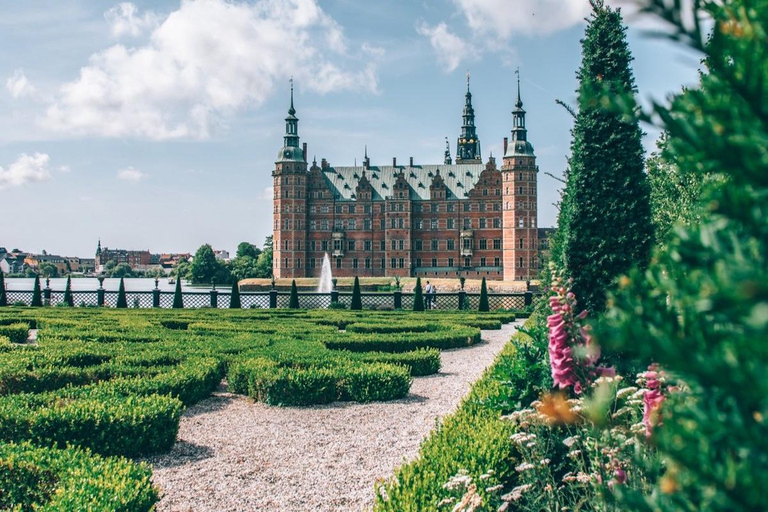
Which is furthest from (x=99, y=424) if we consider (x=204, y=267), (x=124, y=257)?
(x=124, y=257)

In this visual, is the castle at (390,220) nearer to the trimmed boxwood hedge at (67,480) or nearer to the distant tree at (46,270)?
the distant tree at (46,270)

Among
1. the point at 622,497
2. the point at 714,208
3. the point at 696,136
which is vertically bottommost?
the point at 622,497

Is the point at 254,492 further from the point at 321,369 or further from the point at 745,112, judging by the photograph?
the point at 745,112

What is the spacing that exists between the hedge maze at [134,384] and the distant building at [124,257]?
129 meters

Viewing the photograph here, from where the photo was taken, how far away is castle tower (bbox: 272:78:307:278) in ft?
211

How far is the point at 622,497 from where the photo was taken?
1157 mm

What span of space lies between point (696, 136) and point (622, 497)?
67 centimetres

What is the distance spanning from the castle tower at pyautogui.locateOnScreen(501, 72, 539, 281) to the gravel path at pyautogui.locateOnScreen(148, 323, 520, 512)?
5265 centimetres

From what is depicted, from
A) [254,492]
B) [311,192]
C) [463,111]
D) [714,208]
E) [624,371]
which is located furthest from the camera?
[463,111]

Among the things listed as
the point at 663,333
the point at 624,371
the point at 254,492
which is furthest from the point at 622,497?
the point at 624,371

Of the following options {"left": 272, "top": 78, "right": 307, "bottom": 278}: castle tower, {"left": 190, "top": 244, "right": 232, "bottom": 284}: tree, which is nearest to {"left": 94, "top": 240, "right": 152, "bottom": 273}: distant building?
{"left": 190, "top": 244, "right": 232, "bottom": 284}: tree

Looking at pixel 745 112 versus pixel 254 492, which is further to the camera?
pixel 254 492

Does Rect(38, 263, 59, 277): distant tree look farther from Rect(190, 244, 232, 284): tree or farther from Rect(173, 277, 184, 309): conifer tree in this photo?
Rect(173, 277, 184, 309): conifer tree

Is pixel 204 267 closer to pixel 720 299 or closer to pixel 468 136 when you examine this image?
pixel 468 136
